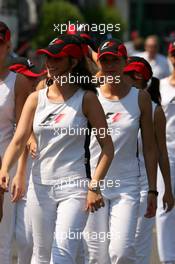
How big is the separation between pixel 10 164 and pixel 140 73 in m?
1.91

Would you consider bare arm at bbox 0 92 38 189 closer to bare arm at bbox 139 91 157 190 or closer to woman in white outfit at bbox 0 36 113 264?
woman in white outfit at bbox 0 36 113 264

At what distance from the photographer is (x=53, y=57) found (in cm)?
716

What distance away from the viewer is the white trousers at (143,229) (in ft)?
28.6

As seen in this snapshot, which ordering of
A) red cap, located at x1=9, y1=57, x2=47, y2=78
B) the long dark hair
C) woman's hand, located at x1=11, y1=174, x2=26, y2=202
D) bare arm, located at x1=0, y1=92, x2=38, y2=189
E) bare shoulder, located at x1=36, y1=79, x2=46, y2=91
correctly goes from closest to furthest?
bare arm, located at x1=0, y1=92, x2=38, y2=189 < woman's hand, located at x1=11, y1=174, x2=26, y2=202 < bare shoulder, located at x1=36, y1=79, x2=46, y2=91 < red cap, located at x1=9, y1=57, x2=47, y2=78 < the long dark hair

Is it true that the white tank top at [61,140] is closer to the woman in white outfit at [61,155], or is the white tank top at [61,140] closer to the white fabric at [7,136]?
the woman in white outfit at [61,155]

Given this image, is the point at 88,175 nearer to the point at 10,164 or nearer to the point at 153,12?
the point at 10,164

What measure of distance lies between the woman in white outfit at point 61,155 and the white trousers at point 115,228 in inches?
17.6

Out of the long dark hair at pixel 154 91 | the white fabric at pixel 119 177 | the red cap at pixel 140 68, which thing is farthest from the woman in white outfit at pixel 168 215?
the white fabric at pixel 119 177

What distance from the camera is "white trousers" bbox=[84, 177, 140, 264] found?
7.54 meters

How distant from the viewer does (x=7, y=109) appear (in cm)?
801

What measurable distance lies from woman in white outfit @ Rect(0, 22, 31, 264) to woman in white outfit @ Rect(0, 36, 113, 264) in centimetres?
71

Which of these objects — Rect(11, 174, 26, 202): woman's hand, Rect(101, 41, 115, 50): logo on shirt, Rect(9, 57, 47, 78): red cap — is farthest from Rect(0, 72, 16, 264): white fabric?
Rect(101, 41, 115, 50): logo on shirt

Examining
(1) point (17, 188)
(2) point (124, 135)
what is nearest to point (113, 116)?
(2) point (124, 135)

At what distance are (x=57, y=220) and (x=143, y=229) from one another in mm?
1703
